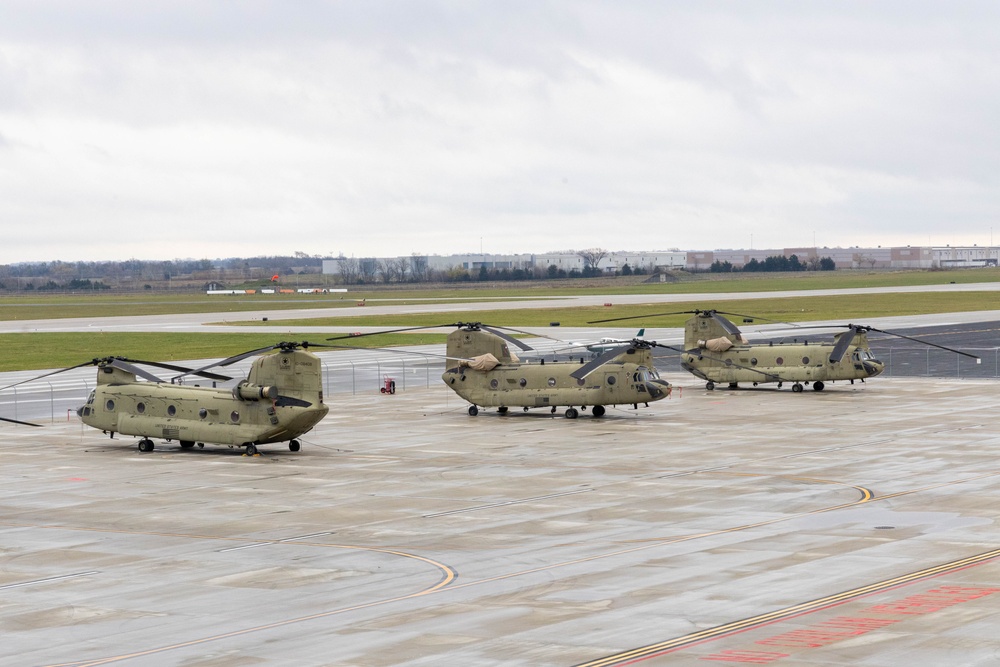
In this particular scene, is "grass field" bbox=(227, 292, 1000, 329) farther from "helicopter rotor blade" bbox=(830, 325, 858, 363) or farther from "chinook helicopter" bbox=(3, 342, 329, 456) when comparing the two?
"chinook helicopter" bbox=(3, 342, 329, 456)

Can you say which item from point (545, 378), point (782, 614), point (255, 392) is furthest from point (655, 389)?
point (782, 614)

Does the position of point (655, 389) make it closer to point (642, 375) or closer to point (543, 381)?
point (642, 375)

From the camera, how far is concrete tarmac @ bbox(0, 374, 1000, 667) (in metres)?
22.3

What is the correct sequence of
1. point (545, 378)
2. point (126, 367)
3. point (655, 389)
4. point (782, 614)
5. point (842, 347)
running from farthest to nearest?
1. point (842, 347)
2. point (545, 378)
3. point (655, 389)
4. point (126, 367)
5. point (782, 614)

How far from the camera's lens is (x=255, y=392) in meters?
49.5

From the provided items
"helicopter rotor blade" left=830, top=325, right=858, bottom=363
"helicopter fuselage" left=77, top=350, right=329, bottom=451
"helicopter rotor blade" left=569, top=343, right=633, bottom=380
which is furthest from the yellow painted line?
"helicopter rotor blade" left=830, top=325, right=858, bottom=363

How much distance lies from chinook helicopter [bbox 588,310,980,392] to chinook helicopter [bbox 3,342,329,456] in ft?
86.7

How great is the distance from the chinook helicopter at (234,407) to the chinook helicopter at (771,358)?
86.7 ft

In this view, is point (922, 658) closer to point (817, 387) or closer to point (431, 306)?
point (817, 387)

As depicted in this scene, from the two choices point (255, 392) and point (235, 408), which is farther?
point (235, 408)

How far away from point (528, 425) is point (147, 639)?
36908mm

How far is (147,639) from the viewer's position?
2308 centimetres

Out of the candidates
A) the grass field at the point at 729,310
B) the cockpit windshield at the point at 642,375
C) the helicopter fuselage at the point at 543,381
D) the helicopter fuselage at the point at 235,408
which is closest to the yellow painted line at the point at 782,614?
the helicopter fuselage at the point at 235,408

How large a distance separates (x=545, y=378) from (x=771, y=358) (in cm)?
1791
